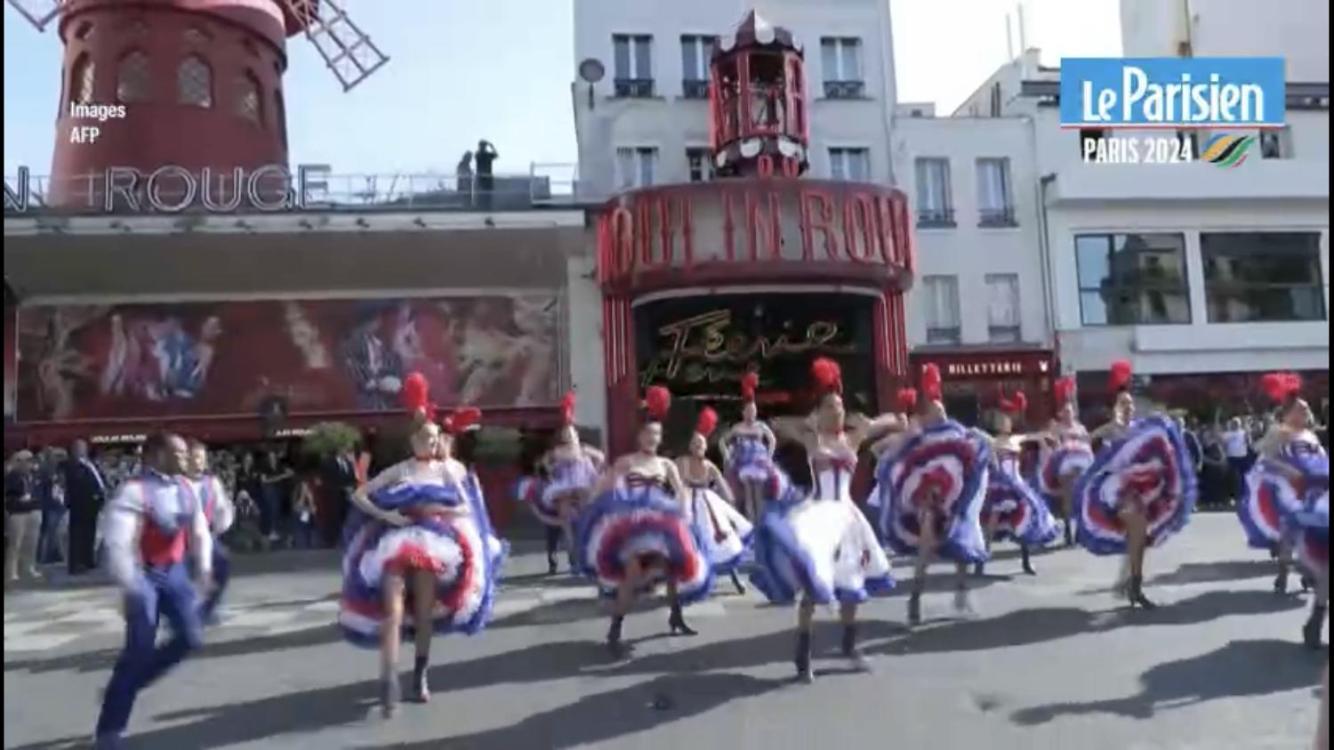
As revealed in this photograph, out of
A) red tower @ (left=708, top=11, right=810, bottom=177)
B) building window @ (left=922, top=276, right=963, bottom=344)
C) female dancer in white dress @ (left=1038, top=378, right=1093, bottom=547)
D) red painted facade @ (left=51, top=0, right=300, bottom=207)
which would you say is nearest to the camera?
female dancer in white dress @ (left=1038, top=378, right=1093, bottom=547)

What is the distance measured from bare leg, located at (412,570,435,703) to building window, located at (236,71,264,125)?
69.4ft

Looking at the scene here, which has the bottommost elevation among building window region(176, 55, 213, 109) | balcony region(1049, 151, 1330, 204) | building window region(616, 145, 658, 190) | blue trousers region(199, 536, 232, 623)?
blue trousers region(199, 536, 232, 623)

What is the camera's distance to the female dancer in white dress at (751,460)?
1431 cm

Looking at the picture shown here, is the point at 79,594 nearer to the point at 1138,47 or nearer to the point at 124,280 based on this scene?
the point at 124,280

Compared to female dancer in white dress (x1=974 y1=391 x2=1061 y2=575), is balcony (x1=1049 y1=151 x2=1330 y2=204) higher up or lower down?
higher up

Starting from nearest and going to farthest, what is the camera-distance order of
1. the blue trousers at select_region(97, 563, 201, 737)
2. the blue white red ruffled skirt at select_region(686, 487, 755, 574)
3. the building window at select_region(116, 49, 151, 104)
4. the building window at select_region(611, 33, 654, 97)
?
the blue trousers at select_region(97, 563, 201, 737) → the blue white red ruffled skirt at select_region(686, 487, 755, 574) → the building window at select_region(116, 49, 151, 104) → the building window at select_region(611, 33, 654, 97)

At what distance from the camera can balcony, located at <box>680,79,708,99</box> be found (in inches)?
1043

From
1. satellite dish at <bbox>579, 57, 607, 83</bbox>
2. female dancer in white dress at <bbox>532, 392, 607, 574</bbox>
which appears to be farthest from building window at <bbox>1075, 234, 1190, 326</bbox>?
female dancer in white dress at <bbox>532, 392, 607, 574</bbox>

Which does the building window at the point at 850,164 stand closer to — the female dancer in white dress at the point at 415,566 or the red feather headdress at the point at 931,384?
the red feather headdress at the point at 931,384

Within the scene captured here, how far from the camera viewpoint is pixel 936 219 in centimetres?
2688

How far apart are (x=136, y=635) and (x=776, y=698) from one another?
3510 millimetres

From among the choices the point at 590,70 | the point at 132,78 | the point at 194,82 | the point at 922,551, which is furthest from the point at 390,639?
the point at 132,78

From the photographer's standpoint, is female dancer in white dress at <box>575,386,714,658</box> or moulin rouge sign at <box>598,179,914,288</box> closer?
female dancer in white dress at <box>575,386,714,658</box>

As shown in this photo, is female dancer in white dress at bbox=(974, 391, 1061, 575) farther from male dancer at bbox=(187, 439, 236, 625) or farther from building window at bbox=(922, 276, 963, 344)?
building window at bbox=(922, 276, 963, 344)
